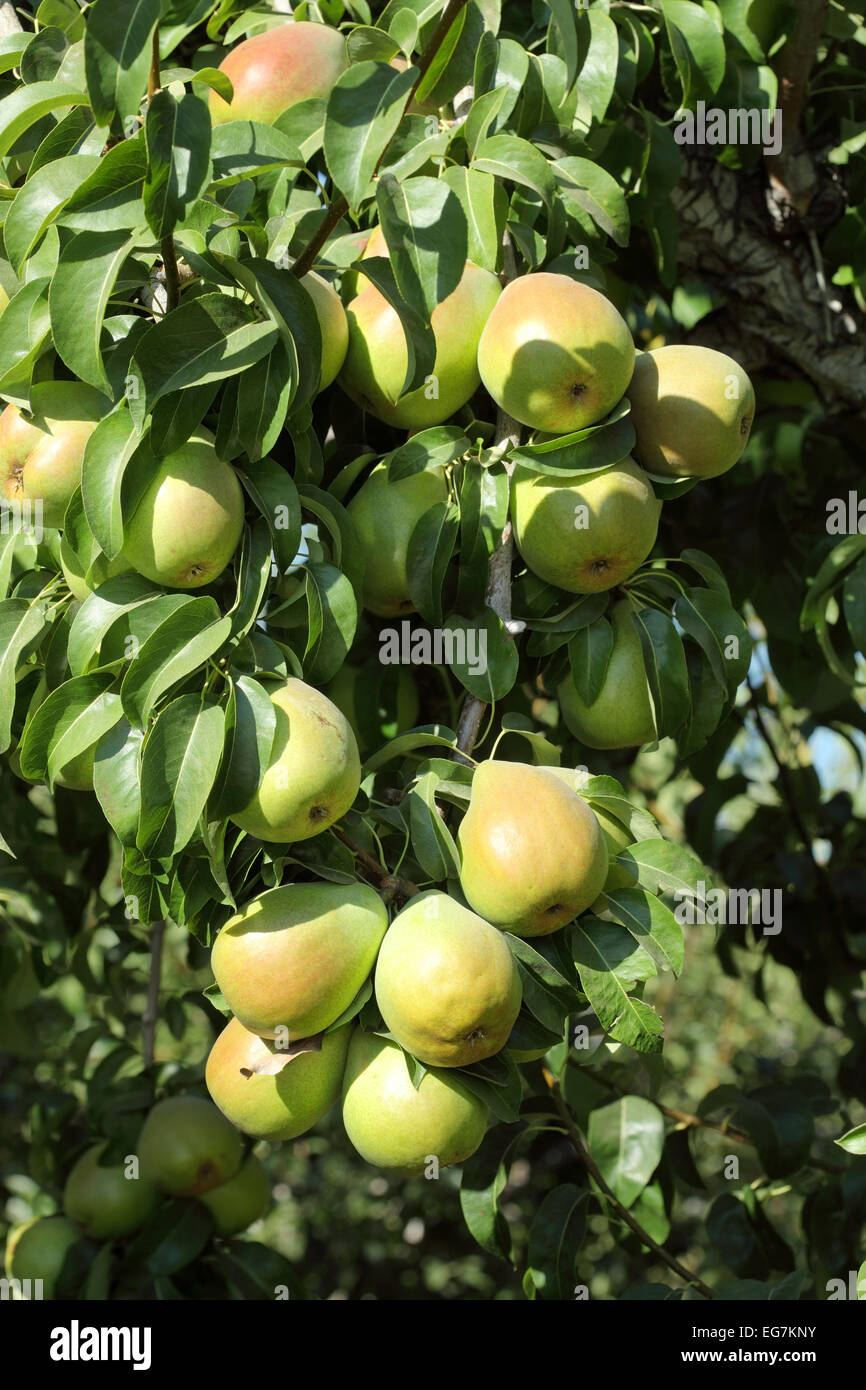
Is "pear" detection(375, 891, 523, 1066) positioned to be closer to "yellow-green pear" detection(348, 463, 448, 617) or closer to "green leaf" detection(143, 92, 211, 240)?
"yellow-green pear" detection(348, 463, 448, 617)

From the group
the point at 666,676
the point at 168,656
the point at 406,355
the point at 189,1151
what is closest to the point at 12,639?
the point at 168,656

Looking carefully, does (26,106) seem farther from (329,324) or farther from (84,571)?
(84,571)

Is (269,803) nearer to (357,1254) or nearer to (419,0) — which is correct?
(419,0)

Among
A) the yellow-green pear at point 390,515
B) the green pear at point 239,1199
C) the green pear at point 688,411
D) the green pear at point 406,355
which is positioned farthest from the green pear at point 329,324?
the green pear at point 239,1199

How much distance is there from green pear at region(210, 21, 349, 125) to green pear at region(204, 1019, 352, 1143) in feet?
3.60

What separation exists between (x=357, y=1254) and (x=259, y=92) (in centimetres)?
438

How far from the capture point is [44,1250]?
219 centimetres

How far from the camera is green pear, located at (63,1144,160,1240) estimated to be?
2146 millimetres

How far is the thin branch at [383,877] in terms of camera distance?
1271mm

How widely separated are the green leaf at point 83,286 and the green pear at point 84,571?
0.21m

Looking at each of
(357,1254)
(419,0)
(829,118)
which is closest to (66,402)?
(419,0)

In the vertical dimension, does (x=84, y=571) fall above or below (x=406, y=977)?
above

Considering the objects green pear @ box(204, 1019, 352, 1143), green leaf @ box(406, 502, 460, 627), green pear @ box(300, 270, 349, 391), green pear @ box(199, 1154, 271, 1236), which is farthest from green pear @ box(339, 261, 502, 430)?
green pear @ box(199, 1154, 271, 1236)

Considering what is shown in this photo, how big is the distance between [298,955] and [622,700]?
1.74ft
